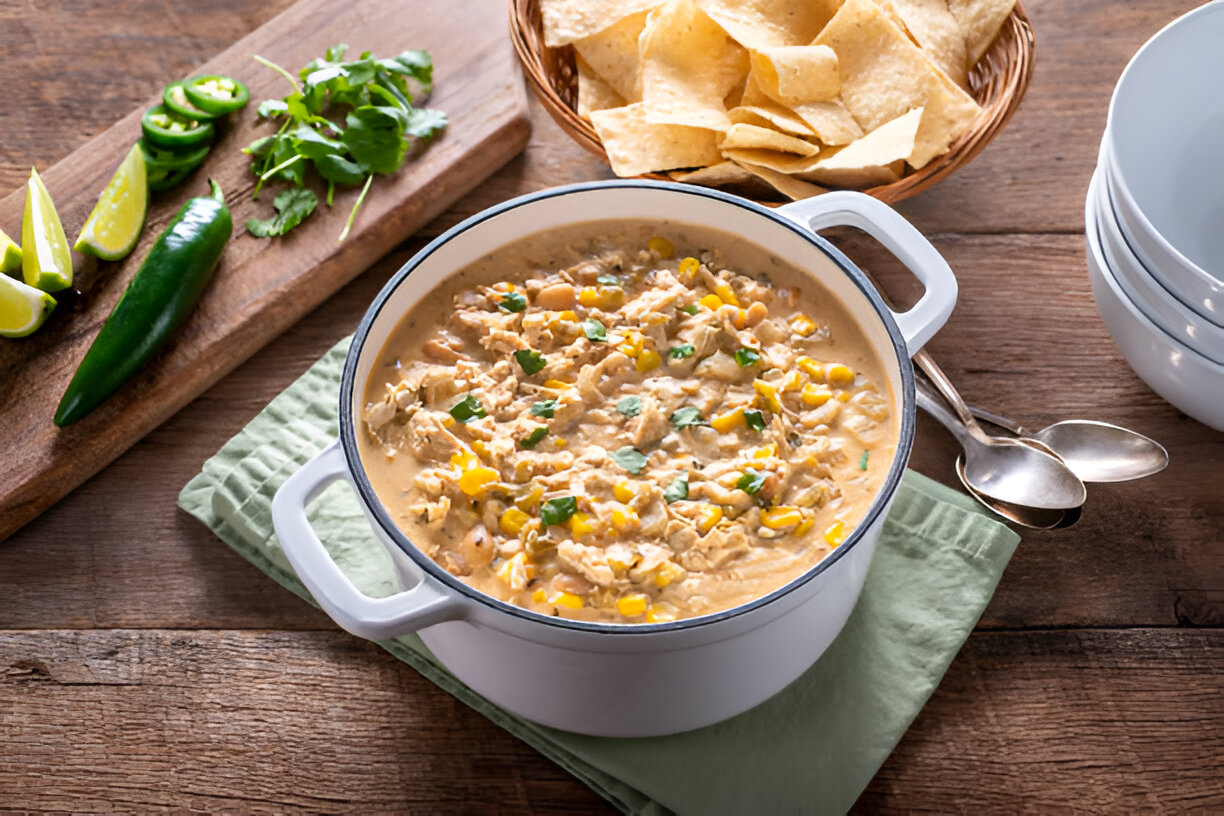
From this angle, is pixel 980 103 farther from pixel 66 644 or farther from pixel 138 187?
pixel 66 644

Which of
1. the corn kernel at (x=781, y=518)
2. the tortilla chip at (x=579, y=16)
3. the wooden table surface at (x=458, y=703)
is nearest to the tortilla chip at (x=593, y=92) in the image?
the tortilla chip at (x=579, y=16)

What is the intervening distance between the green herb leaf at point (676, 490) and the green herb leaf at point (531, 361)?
1.41 feet

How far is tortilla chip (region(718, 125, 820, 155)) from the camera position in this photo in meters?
3.13

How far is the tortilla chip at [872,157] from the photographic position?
302cm

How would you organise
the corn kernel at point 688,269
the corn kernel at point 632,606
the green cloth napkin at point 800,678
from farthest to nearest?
1. the corn kernel at point 688,269
2. the green cloth napkin at point 800,678
3. the corn kernel at point 632,606

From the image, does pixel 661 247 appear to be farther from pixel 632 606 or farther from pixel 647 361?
pixel 632 606

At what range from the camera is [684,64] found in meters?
3.38

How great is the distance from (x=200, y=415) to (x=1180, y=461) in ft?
8.55

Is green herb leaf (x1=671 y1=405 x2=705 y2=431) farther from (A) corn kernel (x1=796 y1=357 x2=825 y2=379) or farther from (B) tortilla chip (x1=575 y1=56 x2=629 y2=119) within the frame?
(B) tortilla chip (x1=575 y1=56 x2=629 y2=119)

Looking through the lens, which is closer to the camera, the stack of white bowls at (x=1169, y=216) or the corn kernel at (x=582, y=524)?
the corn kernel at (x=582, y=524)

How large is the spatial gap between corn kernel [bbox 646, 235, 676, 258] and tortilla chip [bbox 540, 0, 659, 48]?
96 cm

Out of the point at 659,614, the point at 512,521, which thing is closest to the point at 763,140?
the point at 512,521

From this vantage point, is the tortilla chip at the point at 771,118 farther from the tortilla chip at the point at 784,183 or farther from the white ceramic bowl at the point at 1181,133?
the white ceramic bowl at the point at 1181,133

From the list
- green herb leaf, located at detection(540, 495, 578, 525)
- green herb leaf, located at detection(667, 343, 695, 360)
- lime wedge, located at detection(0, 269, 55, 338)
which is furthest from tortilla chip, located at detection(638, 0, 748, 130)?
lime wedge, located at detection(0, 269, 55, 338)
